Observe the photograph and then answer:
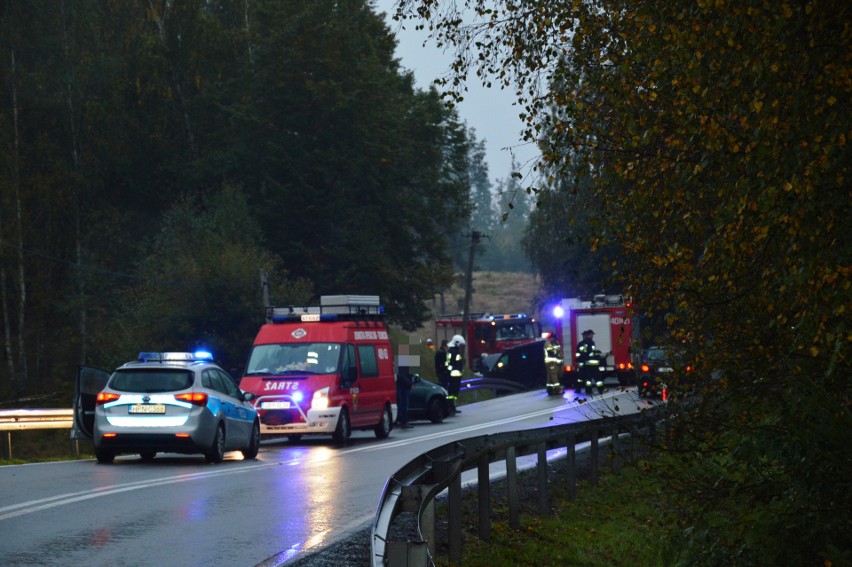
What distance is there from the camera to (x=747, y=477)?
9.11m

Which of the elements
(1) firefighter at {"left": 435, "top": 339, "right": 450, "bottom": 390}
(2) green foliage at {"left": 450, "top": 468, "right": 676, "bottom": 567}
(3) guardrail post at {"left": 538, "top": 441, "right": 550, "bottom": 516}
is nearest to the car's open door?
(2) green foliage at {"left": 450, "top": 468, "right": 676, "bottom": 567}

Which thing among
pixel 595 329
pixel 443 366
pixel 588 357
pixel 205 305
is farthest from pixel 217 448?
pixel 595 329

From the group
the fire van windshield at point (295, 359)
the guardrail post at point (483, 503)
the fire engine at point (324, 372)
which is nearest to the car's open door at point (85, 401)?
the fire engine at point (324, 372)

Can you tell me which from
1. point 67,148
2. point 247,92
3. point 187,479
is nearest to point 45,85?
point 67,148

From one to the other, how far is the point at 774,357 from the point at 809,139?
2416mm

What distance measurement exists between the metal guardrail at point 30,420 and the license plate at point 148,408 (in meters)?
2.48

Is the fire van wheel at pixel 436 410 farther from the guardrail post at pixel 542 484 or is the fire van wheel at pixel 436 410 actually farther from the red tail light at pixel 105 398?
the guardrail post at pixel 542 484

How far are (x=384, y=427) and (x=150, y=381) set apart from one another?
840cm

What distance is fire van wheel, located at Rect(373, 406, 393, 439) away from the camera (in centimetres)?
2755

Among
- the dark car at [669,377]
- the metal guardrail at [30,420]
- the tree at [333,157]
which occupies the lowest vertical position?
the metal guardrail at [30,420]

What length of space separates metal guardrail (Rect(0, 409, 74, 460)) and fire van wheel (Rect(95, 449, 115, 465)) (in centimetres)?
171

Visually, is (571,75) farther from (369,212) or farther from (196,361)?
(369,212)

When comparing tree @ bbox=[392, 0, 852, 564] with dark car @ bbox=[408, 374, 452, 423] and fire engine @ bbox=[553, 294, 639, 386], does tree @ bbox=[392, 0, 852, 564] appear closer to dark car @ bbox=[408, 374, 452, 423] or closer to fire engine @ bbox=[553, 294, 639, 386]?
dark car @ bbox=[408, 374, 452, 423]

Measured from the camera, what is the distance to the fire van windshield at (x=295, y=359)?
2584cm
